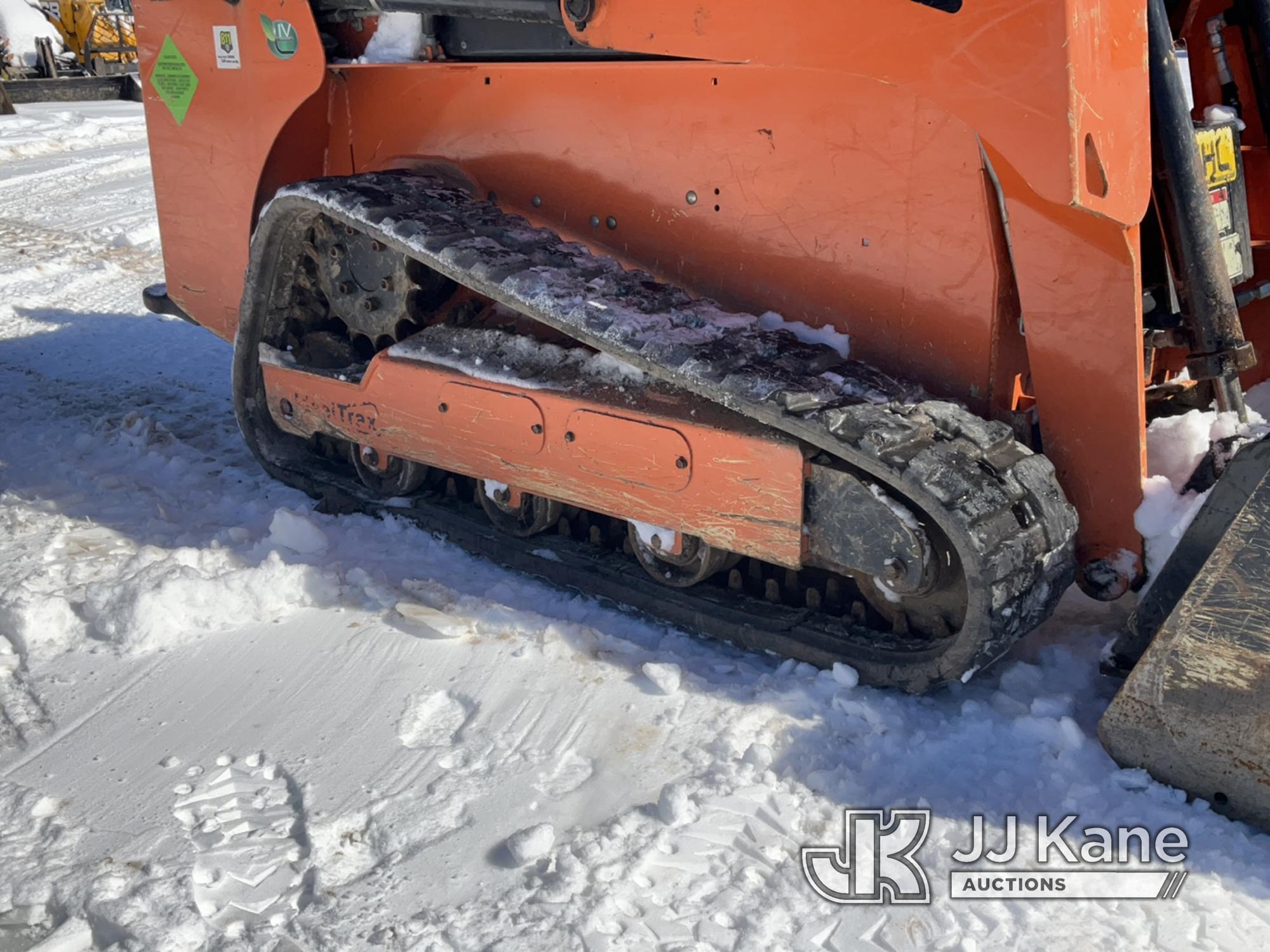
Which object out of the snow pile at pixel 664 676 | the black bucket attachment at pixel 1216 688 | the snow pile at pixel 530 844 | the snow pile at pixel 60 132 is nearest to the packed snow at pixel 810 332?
the snow pile at pixel 664 676

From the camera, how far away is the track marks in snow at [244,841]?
2.37 metres

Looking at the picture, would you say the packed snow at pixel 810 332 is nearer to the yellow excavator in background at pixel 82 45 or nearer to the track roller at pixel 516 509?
the track roller at pixel 516 509

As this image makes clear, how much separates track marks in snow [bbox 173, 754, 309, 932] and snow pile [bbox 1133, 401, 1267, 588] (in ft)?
6.63

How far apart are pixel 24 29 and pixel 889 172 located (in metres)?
19.8

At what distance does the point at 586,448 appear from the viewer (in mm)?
3314

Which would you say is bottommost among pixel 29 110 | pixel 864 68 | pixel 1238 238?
pixel 29 110

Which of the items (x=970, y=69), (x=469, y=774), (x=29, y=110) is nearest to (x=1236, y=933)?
(x=469, y=774)

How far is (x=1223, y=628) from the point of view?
250cm

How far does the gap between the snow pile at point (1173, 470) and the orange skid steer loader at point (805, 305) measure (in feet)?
0.18

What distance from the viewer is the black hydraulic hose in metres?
3.07

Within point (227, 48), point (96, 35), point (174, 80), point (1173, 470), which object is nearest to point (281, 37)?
point (227, 48)

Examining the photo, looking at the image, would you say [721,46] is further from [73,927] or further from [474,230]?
[73,927]

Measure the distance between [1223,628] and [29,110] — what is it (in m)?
14.5

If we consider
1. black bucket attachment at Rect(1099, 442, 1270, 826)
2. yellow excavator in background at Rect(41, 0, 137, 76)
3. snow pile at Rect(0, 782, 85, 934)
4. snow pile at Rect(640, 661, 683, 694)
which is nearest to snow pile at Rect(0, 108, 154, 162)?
yellow excavator in background at Rect(41, 0, 137, 76)
